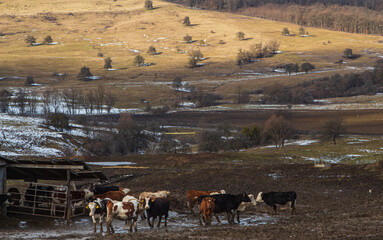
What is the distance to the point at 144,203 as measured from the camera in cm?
2053

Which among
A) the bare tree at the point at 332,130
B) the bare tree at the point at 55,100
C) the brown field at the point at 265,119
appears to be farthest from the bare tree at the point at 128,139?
the bare tree at the point at 55,100

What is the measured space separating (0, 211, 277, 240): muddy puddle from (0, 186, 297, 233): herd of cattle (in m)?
0.40

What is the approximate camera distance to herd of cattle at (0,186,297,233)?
19.3 metres

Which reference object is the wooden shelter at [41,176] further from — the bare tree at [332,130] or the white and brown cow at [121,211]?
the bare tree at [332,130]

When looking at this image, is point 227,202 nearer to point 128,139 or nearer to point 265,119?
point 128,139

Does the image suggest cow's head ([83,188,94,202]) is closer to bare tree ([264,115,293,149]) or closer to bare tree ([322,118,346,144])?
bare tree ([264,115,293,149])

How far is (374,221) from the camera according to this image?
64.2ft

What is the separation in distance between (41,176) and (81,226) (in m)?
5.26

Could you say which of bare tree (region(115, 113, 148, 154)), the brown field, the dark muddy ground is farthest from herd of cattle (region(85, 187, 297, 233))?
the brown field

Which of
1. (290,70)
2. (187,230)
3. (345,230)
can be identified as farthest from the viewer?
(290,70)

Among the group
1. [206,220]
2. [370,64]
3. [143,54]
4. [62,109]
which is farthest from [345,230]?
[143,54]

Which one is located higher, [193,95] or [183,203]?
[183,203]

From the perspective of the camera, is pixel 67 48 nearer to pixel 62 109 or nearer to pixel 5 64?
pixel 5 64

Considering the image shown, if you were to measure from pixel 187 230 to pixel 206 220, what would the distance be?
5.02 ft
